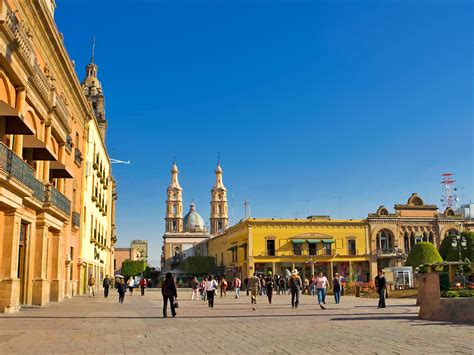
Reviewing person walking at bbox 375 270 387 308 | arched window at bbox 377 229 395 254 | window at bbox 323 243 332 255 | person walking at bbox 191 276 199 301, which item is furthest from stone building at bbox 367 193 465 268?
person walking at bbox 375 270 387 308

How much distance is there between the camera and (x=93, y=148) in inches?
1604

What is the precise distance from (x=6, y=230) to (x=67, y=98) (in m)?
14.6

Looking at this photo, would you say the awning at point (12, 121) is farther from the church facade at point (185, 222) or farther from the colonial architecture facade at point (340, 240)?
the church facade at point (185, 222)

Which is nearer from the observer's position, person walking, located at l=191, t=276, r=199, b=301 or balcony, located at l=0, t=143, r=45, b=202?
balcony, located at l=0, t=143, r=45, b=202

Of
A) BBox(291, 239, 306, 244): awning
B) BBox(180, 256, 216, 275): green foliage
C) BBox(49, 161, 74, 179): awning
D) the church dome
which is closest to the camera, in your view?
BBox(49, 161, 74, 179): awning

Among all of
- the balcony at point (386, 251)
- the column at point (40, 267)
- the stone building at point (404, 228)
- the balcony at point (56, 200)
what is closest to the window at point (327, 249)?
Result: the stone building at point (404, 228)

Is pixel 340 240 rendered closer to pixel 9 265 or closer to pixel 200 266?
pixel 200 266

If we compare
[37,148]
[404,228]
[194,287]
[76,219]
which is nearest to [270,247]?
[404,228]

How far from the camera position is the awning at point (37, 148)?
2058cm

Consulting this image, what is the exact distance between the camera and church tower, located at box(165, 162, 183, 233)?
129 m

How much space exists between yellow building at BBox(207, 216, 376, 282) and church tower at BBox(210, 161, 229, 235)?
63.5 meters

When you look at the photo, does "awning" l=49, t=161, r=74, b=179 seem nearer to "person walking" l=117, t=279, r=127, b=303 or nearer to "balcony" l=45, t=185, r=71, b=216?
"balcony" l=45, t=185, r=71, b=216

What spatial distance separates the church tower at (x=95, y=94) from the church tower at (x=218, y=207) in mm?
69453

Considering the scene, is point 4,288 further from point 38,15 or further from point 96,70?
point 96,70
